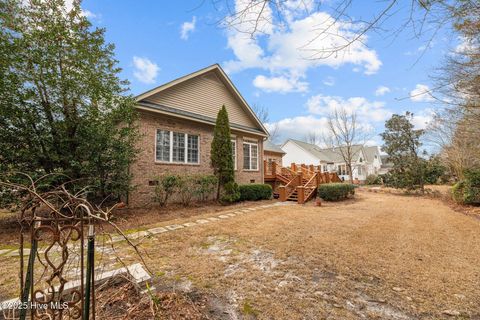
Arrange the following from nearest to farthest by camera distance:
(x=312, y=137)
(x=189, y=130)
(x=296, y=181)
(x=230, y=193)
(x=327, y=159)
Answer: (x=230, y=193) < (x=189, y=130) < (x=296, y=181) < (x=327, y=159) < (x=312, y=137)

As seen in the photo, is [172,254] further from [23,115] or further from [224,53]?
[23,115]

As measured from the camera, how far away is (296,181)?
13.2m

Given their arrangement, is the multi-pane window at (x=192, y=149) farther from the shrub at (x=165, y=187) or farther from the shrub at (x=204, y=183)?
the shrub at (x=165, y=187)

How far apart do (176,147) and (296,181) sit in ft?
24.3

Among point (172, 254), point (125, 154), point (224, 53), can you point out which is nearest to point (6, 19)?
point (125, 154)

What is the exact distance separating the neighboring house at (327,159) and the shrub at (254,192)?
18.1 m

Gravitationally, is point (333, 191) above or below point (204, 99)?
below

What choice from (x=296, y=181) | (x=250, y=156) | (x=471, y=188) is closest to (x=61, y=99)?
(x=250, y=156)

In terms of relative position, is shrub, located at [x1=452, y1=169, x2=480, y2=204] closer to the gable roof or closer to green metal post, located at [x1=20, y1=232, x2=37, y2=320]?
the gable roof

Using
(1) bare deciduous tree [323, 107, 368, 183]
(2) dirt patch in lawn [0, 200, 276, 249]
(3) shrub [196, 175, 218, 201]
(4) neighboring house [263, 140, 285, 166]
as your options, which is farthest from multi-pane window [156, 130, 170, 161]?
(1) bare deciduous tree [323, 107, 368, 183]

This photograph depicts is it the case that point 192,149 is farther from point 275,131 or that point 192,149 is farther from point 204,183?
point 275,131

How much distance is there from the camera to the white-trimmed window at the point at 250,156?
13.7m

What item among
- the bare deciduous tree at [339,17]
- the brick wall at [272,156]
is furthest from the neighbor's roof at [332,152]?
the bare deciduous tree at [339,17]

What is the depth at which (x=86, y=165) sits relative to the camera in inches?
254
